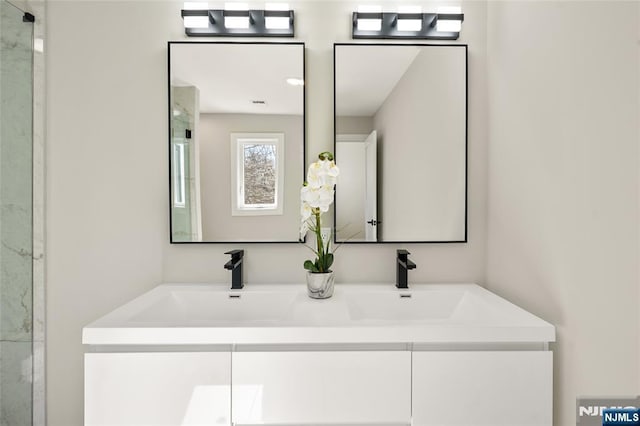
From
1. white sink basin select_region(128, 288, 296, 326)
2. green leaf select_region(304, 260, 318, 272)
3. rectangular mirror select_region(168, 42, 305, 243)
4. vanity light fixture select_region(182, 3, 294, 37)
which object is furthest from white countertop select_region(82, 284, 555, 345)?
vanity light fixture select_region(182, 3, 294, 37)

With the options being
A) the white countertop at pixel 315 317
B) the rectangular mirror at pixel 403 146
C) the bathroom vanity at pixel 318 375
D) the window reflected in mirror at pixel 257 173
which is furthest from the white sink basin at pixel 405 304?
the window reflected in mirror at pixel 257 173

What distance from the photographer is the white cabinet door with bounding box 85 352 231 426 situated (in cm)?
106

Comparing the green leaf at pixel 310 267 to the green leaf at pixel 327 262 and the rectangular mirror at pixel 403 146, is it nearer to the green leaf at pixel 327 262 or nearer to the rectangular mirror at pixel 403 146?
the green leaf at pixel 327 262

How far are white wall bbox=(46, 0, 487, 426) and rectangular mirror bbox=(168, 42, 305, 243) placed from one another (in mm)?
65

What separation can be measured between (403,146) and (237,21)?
3.05 feet

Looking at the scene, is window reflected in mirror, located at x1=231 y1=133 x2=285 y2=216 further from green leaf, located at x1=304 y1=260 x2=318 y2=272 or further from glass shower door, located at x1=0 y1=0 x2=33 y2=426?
glass shower door, located at x1=0 y1=0 x2=33 y2=426

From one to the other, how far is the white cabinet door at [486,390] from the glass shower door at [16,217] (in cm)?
169

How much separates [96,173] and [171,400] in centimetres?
110

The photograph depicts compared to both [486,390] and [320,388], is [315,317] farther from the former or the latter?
[486,390]

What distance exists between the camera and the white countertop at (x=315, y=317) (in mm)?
1071

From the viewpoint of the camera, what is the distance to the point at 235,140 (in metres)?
1.62

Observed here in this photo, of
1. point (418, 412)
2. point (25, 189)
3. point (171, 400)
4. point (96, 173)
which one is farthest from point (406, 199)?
point (25, 189)

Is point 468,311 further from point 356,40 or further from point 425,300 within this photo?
point 356,40

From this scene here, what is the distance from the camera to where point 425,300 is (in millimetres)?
1522
